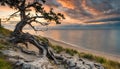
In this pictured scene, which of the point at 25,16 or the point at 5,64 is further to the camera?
the point at 25,16

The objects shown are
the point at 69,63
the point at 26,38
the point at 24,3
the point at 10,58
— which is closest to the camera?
the point at 10,58

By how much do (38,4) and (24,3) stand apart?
1207mm

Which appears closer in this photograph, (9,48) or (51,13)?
(9,48)

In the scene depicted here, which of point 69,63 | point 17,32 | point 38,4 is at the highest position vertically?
point 38,4

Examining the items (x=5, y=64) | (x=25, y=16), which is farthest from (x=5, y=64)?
(x=25, y=16)

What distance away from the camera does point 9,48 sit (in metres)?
23.1

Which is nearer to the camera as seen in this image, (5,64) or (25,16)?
(5,64)

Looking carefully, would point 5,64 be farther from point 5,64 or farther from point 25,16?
point 25,16

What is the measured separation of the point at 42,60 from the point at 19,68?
8.06ft

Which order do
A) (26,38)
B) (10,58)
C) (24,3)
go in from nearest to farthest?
(10,58), (26,38), (24,3)

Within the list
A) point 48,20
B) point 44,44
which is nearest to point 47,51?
point 44,44

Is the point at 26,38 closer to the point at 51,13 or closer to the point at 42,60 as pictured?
the point at 51,13

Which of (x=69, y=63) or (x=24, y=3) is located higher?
(x=24, y=3)

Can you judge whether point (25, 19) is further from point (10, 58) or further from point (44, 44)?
point (10, 58)
